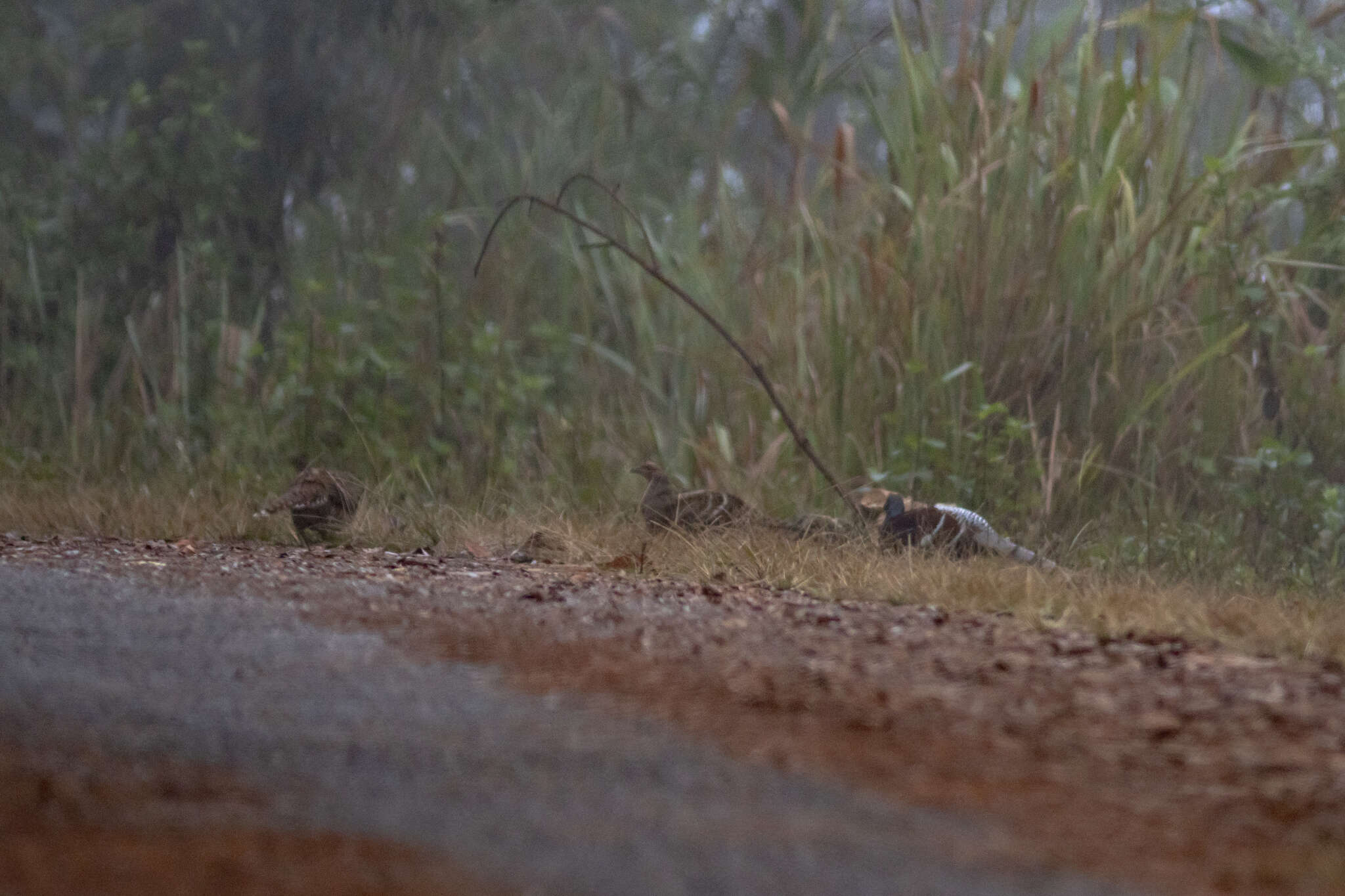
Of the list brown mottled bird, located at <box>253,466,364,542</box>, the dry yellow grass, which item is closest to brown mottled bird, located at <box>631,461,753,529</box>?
the dry yellow grass

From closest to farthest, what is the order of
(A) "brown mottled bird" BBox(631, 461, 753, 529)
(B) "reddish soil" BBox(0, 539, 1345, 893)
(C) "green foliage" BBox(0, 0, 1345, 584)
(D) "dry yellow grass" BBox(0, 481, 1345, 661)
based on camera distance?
(B) "reddish soil" BBox(0, 539, 1345, 893) → (D) "dry yellow grass" BBox(0, 481, 1345, 661) → (A) "brown mottled bird" BBox(631, 461, 753, 529) → (C) "green foliage" BBox(0, 0, 1345, 584)

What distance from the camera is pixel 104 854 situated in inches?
53.1

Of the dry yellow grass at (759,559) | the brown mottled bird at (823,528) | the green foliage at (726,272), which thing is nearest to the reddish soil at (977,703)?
the dry yellow grass at (759,559)

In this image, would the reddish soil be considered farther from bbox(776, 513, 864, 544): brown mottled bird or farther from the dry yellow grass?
bbox(776, 513, 864, 544): brown mottled bird

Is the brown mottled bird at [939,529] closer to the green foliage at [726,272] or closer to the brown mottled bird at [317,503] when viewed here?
the green foliage at [726,272]

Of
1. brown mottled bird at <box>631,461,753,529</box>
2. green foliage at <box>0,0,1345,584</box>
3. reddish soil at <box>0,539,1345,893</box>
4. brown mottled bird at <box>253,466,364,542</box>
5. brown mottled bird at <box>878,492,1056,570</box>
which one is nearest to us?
reddish soil at <box>0,539,1345,893</box>

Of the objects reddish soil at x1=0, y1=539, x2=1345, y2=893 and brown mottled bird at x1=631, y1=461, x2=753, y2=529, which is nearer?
reddish soil at x1=0, y1=539, x2=1345, y2=893

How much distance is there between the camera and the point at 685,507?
4.20m

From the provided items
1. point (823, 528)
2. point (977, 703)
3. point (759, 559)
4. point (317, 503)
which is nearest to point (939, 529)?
point (823, 528)

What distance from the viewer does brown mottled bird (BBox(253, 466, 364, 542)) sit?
427 cm

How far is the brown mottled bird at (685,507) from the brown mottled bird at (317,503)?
85 cm

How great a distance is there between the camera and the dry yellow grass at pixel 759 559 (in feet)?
8.85

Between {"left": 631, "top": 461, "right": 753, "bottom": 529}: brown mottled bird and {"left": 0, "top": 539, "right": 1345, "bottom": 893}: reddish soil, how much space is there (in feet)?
2.80

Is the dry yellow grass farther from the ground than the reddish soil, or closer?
closer
